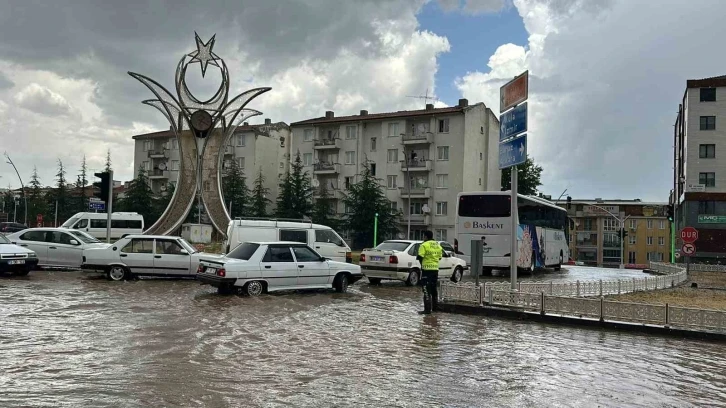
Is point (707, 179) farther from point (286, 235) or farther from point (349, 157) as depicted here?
point (286, 235)

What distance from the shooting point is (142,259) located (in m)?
19.3

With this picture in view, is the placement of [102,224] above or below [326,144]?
below

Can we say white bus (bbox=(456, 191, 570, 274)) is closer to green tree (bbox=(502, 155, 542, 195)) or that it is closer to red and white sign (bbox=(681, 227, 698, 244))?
red and white sign (bbox=(681, 227, 698, 244))

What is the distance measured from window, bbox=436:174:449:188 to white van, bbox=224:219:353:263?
4005 cm

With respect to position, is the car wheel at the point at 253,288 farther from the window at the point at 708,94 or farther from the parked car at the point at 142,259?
the window at the point at 708,94

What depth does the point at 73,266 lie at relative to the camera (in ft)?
73.4

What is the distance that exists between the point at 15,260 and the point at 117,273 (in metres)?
3.17

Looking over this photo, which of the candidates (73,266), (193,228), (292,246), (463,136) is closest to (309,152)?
(463,136)

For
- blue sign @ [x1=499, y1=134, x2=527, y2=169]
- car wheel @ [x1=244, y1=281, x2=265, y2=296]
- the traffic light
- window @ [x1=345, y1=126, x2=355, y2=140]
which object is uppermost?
window @ [x1=345, y1=126, x2=355, y2=140]

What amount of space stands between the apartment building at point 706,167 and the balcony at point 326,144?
34.1m

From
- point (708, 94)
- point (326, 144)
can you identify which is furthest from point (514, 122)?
point (326, 144)

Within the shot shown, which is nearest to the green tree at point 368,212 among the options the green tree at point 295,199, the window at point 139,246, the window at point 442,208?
the window at point 442,208

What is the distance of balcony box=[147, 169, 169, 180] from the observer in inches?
3162

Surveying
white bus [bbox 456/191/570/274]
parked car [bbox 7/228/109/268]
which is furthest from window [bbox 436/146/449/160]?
parked car [bbox 7/228/109/268]
